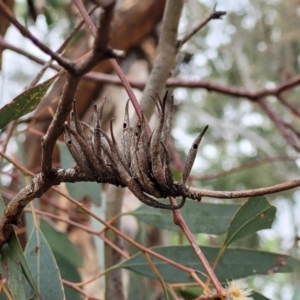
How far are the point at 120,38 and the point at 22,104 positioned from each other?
3.17 ft

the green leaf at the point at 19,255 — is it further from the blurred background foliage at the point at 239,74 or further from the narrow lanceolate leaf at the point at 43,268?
the blurred background foliage at the point at 239,74

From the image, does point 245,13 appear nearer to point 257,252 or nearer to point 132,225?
point 132,225

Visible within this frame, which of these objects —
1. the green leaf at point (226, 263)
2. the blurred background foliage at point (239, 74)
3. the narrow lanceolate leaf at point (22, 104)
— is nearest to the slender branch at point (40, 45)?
the narrow lanceolate leaf at point (22, 104)

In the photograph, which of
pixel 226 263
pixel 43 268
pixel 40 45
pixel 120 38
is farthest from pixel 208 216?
pixel 120 38

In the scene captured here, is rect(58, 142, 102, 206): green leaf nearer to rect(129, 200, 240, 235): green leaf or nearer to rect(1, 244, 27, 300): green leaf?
rect(129, 200, 240, 235): green leaf

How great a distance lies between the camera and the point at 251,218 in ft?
1.49

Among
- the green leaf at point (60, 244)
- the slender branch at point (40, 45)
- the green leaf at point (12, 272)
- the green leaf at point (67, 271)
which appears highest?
the green leaf at point (60, 244)

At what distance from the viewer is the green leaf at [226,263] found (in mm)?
537

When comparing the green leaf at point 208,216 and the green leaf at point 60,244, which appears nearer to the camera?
the green leaf at point 208,216

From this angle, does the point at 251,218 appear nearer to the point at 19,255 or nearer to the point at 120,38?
the point at 19,255

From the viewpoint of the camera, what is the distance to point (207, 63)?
108 inches

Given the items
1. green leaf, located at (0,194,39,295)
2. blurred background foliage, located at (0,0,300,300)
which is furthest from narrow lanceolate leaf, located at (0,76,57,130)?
blurred background foliage, located at (0,0,300,300)

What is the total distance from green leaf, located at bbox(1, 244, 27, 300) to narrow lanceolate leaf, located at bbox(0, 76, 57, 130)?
0.36 feet

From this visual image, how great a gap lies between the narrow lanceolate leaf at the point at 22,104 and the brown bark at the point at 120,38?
35.3 inches
